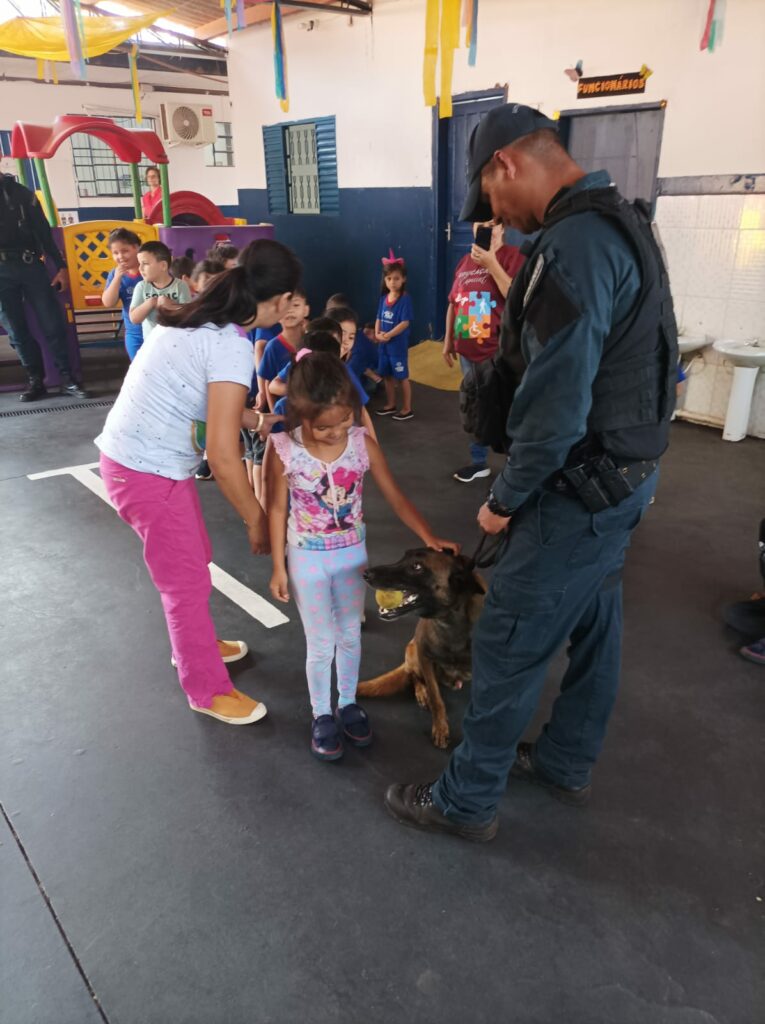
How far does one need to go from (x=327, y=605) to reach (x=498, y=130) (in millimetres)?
1465

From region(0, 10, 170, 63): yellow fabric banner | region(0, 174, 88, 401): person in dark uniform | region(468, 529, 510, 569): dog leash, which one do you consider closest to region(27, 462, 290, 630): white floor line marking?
region(468, 529, 510, 569): dog leash

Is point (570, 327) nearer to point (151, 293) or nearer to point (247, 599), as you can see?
point (247, 599)

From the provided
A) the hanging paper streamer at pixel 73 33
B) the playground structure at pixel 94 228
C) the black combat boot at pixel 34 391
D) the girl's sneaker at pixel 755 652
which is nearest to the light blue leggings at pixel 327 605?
the girl's sneaker at pixel 755 652

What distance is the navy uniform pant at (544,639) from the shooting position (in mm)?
1753

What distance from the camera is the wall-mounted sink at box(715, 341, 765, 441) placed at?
5438mm

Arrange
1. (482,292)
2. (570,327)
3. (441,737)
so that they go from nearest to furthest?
(570,327)
(441,737)
(482,292)

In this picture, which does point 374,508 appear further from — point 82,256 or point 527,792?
point 82,256

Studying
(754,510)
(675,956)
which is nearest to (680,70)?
(754,510)

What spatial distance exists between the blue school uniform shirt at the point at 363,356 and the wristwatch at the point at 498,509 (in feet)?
18.1

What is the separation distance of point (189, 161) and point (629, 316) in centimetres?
1643

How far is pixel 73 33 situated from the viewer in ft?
18.7

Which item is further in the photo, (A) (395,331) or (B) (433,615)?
(A) (395,331)

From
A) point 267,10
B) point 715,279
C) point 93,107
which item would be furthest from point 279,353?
point 93,107

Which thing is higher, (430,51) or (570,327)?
(430,51)
